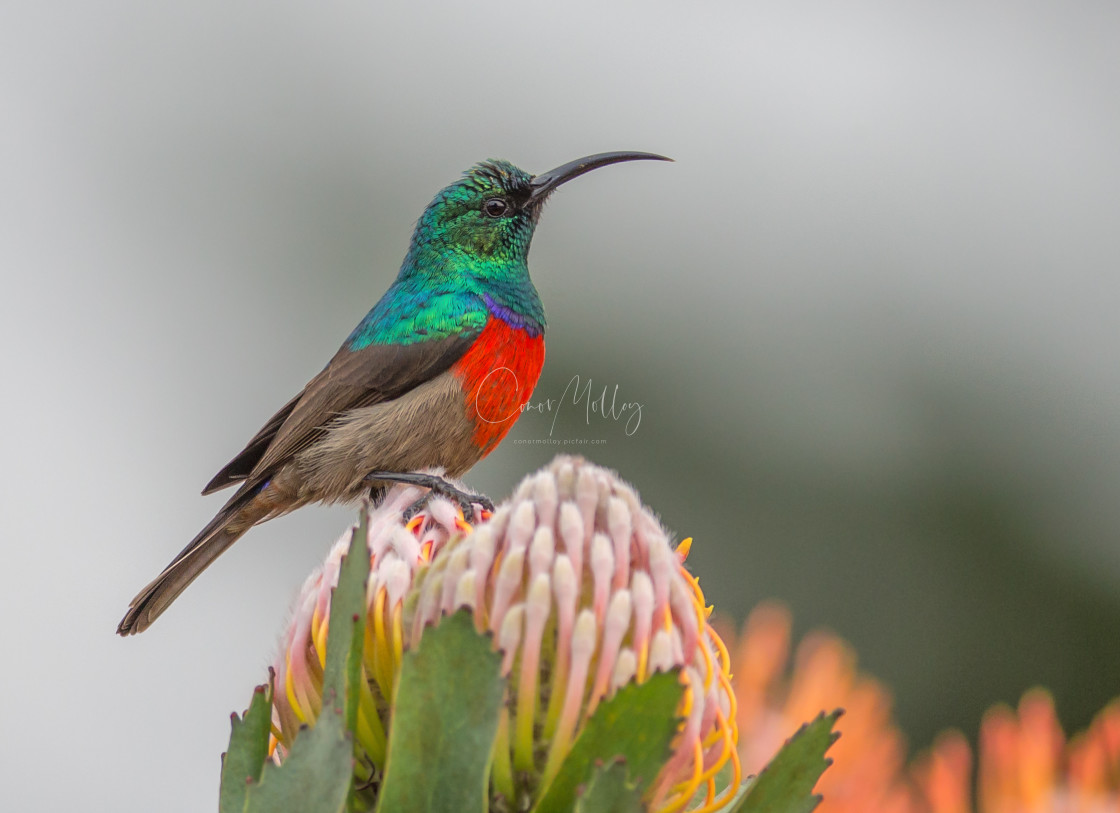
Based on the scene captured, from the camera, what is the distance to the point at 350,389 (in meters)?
4.00

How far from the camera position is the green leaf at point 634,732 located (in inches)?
55.4

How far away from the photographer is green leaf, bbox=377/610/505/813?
55.9 inches

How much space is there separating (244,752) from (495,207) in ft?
9.62

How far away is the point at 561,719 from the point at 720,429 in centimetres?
548

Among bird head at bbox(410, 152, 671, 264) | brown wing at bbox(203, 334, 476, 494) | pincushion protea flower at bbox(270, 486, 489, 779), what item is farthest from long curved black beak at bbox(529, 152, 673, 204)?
pincushion protea flower at bbox(270, 486, 489, 779)

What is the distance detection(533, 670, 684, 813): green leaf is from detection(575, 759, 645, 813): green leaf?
0.12 ft

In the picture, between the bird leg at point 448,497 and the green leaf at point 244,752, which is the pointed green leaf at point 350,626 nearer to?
the green leaf at point 244,752

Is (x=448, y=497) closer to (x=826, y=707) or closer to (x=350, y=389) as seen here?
(x=826, y=707)

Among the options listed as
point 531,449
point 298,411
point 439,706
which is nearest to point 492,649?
point 439,706

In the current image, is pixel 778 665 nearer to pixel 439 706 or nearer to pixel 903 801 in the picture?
pixel 903 801

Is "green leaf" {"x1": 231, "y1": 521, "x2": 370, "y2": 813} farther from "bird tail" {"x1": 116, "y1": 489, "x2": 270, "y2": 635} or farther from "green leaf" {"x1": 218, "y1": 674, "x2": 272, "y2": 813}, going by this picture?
"bird tail" {"x1": 116, "y1": 489, "x2": 270, "y2": 635}

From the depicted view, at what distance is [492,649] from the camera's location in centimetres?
141
